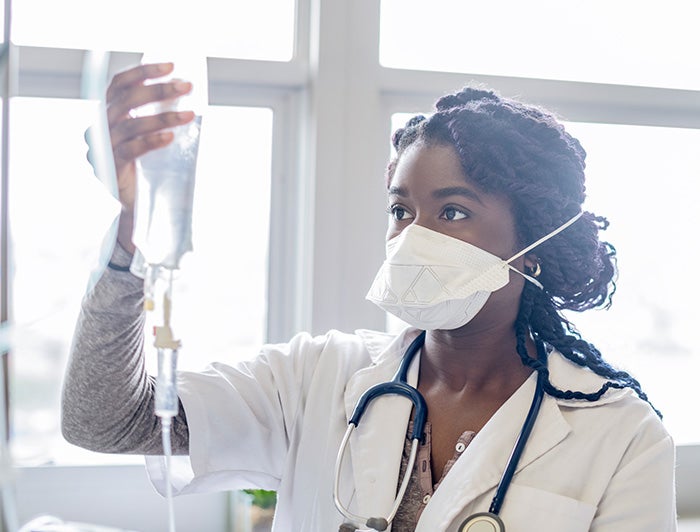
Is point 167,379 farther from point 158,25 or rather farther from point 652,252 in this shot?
point 652,252

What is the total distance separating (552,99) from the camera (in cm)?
204

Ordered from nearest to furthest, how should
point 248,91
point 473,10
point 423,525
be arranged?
point 423,525
point 248,91
point 473,10

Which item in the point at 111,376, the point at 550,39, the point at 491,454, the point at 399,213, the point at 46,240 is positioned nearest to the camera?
the point at 46,240

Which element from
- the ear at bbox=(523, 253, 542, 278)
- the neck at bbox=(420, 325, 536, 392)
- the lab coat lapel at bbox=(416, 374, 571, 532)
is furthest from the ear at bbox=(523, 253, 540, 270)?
the lab coat lapel at bbox=(416, 374, 571, 532)

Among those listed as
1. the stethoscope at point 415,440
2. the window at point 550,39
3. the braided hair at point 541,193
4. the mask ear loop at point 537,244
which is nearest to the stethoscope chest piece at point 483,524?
the stethoscope at point 415,440

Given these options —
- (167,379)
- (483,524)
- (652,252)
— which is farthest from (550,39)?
(167,379)

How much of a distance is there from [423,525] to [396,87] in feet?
3.54

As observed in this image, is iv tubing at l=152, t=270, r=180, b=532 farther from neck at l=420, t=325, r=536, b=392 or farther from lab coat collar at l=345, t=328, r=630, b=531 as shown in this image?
neck at l=420, t=325, r=536, b=392

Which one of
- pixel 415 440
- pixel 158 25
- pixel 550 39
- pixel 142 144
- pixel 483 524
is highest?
pixel 550 39

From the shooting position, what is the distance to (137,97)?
2.61ft

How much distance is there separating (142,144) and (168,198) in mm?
57

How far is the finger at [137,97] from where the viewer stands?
795 millimetres

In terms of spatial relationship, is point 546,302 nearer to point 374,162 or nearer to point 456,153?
point 456,153

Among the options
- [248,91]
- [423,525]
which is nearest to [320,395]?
[423,525]
